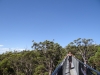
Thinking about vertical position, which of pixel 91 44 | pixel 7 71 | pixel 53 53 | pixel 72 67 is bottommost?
pixel 7 71

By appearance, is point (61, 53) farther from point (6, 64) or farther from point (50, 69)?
point (6, 64)

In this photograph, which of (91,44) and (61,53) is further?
(91,44)

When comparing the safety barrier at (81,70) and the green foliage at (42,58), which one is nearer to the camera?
the safety barrier at (81,70)

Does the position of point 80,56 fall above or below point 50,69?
above

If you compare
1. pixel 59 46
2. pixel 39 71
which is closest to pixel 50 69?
pixel 39 71

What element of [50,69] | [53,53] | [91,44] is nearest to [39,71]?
[50,69]

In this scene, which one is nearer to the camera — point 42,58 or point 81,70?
point 81,70

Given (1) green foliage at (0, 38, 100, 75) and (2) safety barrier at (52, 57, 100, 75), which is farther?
(1) green foliage at (0, 38, 100, 75)

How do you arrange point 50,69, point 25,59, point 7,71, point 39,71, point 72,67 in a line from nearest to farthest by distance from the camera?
point 72,67 < point 39,71 < point 50,69 < point 25,59 < point 7,71

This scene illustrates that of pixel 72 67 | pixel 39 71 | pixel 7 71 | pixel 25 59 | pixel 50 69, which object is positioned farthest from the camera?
pixel 7 71
